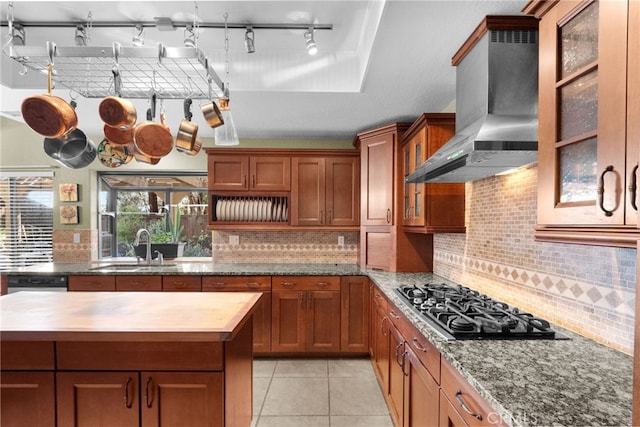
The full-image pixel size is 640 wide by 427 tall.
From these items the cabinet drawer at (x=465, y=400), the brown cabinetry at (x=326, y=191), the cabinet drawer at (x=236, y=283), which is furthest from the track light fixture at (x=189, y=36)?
the cabinet drawer at (x=465, y=400)

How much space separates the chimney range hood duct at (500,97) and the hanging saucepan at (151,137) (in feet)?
4.98

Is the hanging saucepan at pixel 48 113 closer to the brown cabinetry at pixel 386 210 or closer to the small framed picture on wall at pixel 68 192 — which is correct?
the brown cabinetry at pixel 386 210

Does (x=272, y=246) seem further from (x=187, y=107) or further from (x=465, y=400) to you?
(x=465, y=400)

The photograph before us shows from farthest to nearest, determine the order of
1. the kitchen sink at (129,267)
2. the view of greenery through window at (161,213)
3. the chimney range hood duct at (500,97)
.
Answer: the view of greenery through window at (161,213), the kitchen sink at (129,267), the chimney range hood duct at (500,97)

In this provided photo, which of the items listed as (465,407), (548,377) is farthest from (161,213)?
(548,377)

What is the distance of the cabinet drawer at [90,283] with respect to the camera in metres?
3.27

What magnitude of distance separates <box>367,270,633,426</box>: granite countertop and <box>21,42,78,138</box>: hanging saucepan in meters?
2.01

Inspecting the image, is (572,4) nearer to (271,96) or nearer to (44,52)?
(271,96)

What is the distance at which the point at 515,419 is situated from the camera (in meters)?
0.84

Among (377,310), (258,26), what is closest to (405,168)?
(377,310)

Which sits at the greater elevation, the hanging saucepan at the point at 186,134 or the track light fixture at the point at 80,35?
the track light fixture at the point at 80,35

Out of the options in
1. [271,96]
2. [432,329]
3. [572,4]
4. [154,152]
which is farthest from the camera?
[271,96]

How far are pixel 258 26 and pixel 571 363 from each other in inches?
97.7

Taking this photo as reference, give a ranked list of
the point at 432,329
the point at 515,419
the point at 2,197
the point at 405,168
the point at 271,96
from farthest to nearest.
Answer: the point at 2,197 → the point at 405,168 → the point at 271,96 → the point at 432,329 → the point at 515,419
